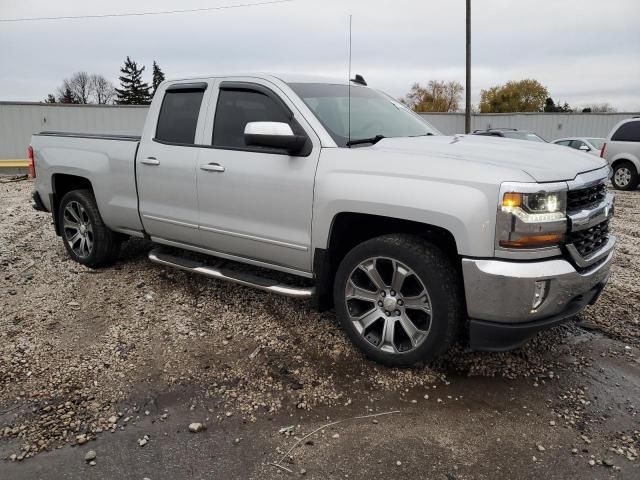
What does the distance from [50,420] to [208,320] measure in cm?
152

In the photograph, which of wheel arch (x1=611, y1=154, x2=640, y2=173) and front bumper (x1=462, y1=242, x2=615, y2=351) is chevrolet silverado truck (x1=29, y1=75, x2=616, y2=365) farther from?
wheel arch (x1=611, y1=154, x2=640, y2=173)

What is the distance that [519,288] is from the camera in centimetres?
287

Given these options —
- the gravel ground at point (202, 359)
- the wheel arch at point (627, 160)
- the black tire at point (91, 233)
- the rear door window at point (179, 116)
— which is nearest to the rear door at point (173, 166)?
the rear door window at point (179, 116)

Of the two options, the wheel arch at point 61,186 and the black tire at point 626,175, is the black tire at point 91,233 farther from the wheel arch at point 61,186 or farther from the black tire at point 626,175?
the black tire at point 626,175

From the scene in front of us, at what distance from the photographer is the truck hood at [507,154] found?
3.00m

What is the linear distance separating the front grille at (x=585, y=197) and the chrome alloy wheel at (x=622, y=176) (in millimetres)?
11046

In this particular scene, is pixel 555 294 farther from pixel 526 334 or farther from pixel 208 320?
pixel 208 320

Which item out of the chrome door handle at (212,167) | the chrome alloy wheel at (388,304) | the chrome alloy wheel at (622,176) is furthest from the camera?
the chrome alloy wheel at (622,176)

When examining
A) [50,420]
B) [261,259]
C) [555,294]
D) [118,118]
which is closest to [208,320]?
[261,259]

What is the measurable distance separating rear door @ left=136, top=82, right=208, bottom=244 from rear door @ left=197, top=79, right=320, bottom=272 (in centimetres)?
14

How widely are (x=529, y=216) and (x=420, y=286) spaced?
801 millimetres

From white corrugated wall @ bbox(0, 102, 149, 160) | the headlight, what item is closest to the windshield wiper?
the headlight

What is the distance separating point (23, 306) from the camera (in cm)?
459

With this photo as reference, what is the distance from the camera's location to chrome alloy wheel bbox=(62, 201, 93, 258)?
5543mm
